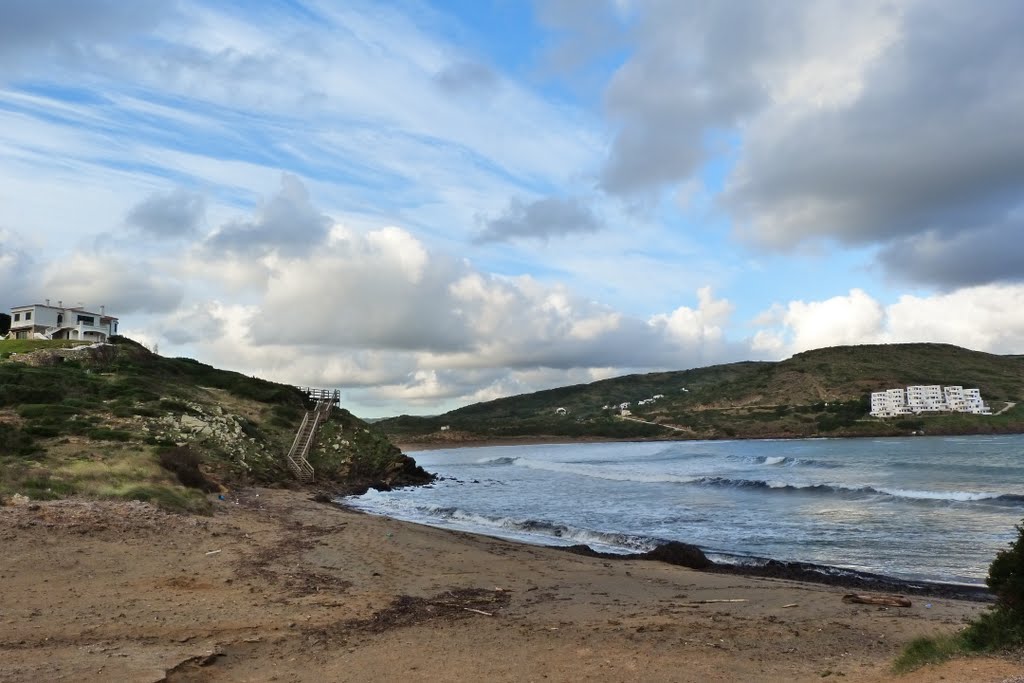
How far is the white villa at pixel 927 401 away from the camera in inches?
4564

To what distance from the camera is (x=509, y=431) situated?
149 metres

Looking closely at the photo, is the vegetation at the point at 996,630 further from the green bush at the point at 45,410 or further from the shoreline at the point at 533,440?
the shoreline at the point at 533,440

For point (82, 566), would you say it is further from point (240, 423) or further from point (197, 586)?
point (240, 423)

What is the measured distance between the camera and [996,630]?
23.0 feet

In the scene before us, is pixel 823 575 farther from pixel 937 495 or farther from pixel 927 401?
pixel 927 401

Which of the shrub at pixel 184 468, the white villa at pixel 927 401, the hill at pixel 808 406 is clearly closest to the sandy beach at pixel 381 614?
the shrub at pixel 184 468

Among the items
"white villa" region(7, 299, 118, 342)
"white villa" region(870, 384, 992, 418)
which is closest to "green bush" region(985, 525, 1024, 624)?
"white villa" region(7, 299, 118, 342)

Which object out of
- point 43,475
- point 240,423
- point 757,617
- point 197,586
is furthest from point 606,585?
point 240,423

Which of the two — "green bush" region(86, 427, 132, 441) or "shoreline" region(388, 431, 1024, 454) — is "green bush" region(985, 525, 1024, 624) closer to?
"green bush" region(86, 427, 132, 441)

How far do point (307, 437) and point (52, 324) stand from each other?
34.9 m

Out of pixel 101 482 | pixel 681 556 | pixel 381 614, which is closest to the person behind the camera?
pixel 381 614

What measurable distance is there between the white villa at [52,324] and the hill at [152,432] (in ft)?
30.2

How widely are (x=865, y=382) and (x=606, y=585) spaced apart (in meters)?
143

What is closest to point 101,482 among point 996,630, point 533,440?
point 996,630
